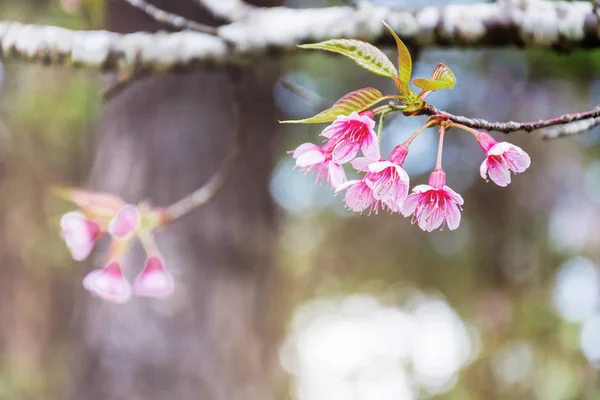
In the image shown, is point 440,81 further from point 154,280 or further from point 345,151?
point 154,280

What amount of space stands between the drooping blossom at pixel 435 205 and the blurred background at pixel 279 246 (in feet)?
1.17

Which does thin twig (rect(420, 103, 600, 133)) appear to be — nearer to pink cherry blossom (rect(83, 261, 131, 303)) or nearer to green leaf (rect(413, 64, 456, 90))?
green leaf (rect(413, 64, 456, 90))

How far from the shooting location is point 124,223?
34.8 inches

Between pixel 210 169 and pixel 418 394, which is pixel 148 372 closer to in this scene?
pixel 210 169

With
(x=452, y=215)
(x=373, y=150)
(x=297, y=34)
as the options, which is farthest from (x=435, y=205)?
(x=297, y=34)

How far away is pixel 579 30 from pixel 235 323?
46.7 inches

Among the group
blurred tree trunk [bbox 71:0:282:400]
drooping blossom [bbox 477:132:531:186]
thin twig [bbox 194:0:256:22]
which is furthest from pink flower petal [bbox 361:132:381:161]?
blurred tree trunk [bbox 71:0:282:400]

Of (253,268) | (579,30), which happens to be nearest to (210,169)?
(253,268)

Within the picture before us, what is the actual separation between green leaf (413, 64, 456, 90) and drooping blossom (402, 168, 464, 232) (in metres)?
0.14

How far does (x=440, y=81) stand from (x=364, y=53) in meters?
0.06

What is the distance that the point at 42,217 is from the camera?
154 inches

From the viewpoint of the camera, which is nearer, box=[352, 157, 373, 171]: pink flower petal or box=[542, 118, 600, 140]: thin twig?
box=[352, 157, 373, 171]: pink flower petal

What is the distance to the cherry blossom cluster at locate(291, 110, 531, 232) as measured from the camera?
18.7 inches

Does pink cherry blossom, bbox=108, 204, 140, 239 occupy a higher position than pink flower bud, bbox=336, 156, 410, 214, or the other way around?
pink cherry blossom, bbox=108, 204, 140, 239
